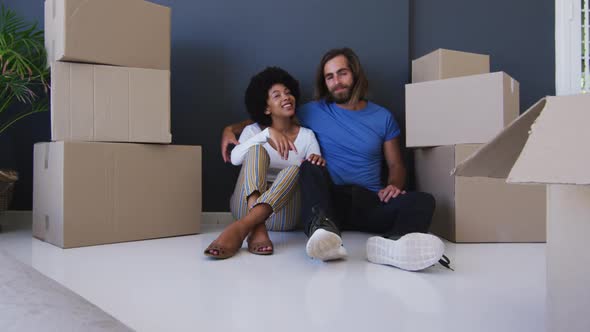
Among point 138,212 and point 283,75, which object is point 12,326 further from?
point 283,75

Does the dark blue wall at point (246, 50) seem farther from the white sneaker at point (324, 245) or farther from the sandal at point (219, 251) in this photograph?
the white sneaker at point (324, 245)

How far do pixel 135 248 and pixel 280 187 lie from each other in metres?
0.59

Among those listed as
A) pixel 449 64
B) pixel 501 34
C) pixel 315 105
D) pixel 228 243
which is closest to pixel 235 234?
pixel 228 243

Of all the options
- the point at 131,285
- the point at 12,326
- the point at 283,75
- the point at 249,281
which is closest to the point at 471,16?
the point at 283,75

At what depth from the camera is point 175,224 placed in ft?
6.90

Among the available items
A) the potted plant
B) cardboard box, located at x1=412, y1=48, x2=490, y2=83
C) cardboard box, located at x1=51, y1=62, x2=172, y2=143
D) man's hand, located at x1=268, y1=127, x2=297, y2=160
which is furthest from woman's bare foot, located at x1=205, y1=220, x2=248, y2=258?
cardboard box, located at x1=412, y1=48, x2=490, y2=83

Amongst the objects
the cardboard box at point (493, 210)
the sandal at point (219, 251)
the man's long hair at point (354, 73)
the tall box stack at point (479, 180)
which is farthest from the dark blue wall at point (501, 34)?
the sandal at point (219, 251)

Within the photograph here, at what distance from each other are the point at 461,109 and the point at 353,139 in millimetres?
559

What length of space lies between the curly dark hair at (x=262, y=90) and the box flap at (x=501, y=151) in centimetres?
173

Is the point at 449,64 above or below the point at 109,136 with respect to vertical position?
above

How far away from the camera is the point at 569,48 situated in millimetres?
2873

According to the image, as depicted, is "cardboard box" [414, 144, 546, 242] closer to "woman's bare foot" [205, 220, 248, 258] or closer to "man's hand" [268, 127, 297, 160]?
"man's hand" [268, 127, 297, 160]

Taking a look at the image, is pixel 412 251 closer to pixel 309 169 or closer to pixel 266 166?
pixel 309 169

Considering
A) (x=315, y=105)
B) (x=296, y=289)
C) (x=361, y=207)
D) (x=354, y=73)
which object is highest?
(x=354, y=73)
